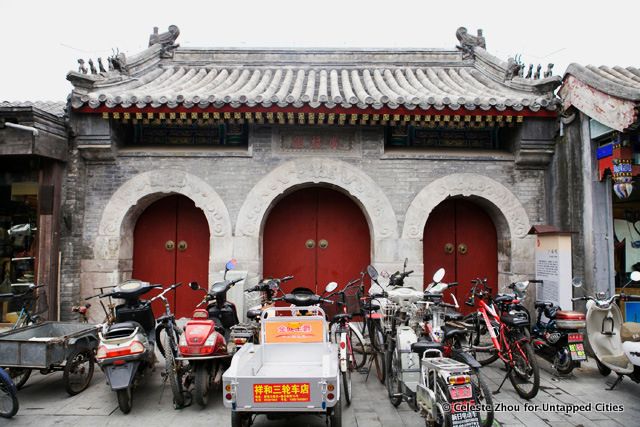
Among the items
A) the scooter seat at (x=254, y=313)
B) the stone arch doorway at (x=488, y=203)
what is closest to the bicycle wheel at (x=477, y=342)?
the stone arch doorway at (x=488, y=203)

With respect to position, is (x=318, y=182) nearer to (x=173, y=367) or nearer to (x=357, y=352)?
(x=357, y=352)

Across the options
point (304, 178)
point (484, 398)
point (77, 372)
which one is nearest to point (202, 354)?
point (77, 372)

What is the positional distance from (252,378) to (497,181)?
5900mm

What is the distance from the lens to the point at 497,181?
786 centimetres

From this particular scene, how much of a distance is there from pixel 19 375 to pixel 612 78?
9.31m

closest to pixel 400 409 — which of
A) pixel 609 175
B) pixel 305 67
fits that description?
pixel 609 175

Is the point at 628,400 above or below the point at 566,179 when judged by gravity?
below

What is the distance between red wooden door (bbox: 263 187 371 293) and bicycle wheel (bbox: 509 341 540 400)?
3.49 metres

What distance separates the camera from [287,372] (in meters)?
4.54

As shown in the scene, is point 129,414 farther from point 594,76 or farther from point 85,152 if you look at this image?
point 594,76

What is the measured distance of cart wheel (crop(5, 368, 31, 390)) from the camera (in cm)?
536

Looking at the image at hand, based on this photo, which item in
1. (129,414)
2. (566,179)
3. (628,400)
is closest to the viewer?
(129,414)

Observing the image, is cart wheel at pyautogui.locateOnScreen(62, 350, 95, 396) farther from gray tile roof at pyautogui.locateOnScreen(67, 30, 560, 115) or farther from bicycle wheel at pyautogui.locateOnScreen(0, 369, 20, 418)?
gray tile roof at pyautogui.locateOnScreen(67, 30, 560, 115)

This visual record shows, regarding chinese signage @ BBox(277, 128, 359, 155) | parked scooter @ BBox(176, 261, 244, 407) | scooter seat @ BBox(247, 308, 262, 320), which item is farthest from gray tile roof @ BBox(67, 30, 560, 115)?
parked scooter @ BBox(176, 261, 244, 407)
